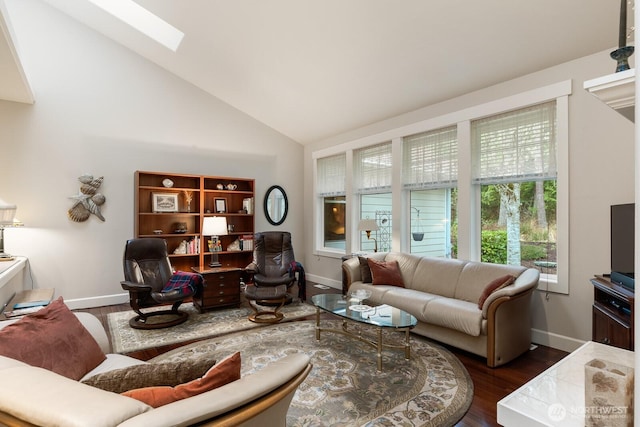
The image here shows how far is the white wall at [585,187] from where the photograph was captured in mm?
2943

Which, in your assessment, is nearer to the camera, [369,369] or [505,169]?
[369,369]

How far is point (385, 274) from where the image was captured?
421cm

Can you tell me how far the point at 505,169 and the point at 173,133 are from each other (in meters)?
4.90

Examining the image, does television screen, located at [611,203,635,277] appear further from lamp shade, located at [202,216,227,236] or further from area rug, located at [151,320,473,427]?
lamp shade, located at [202,216,227,236]

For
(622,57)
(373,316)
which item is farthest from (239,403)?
(373,316)

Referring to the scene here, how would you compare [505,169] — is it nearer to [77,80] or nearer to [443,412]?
[443,412]

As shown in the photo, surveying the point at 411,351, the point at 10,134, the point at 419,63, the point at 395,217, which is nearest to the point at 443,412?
the point at 411,351

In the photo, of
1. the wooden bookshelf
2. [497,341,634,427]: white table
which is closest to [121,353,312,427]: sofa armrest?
[497,341,634,427]: white table

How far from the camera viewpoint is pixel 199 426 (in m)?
0.85

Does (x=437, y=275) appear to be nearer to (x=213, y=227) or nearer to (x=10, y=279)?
(x=213, y=227)

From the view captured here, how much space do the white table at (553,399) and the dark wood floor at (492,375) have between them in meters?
1.20

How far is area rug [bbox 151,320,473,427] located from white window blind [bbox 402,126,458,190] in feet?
6.82

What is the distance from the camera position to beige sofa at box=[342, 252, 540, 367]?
2898 mm

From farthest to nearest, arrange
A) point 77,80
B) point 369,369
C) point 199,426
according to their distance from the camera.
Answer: point 77,80, point 369,369, point 199,426
